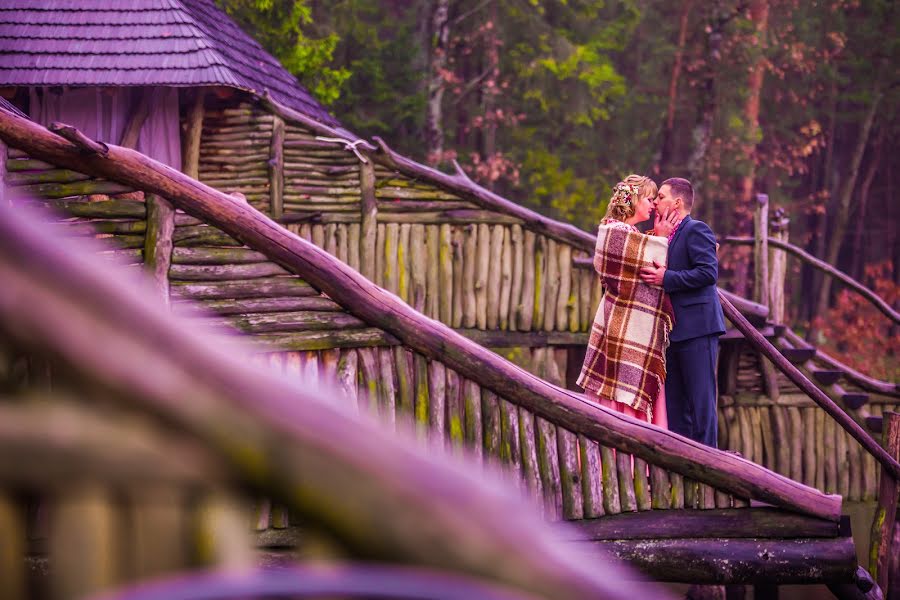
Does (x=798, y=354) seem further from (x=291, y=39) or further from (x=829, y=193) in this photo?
(x=829, y=193)

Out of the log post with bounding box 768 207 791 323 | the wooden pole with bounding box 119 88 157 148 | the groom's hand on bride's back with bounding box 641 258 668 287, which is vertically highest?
the wooden pole with bounding box 119 88 157 148

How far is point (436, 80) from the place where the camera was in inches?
709

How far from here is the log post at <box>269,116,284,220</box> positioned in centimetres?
1092

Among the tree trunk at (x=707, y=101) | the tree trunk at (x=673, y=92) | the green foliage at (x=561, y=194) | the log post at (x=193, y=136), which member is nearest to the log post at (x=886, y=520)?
the log post at (x=193, y=136)

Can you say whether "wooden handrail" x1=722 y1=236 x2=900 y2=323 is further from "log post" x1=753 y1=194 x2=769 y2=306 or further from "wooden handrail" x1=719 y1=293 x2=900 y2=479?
"wooden handrail" x1=719 y1=293 x2=900 y2=479

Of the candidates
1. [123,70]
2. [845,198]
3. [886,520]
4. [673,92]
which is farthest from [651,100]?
[886,520]

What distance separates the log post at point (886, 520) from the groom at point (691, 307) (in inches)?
91.5

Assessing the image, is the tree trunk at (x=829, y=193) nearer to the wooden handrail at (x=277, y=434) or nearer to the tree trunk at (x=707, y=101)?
the tree trunk at (x=707, y=101)

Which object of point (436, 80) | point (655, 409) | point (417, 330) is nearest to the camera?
point (417, 330)

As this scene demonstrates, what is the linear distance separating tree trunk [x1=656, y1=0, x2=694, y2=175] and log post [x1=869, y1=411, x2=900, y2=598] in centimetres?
1458

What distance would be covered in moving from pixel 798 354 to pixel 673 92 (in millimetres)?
14212

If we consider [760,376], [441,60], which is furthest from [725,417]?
[441,60]

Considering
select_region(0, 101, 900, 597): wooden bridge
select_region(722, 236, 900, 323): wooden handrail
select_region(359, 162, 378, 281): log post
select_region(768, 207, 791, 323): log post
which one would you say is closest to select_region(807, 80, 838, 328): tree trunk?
select_region(768, 207, 791, 323): log post

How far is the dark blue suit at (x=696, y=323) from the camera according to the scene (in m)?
5.79
